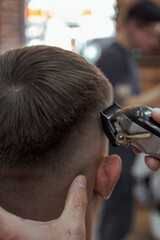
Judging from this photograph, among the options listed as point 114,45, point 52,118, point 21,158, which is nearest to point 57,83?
point 52,118

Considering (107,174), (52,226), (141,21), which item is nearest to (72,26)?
(141,21)

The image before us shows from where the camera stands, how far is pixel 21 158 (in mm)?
837

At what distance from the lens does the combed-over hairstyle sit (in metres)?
0.80

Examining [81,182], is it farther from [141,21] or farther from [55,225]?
[141,21]

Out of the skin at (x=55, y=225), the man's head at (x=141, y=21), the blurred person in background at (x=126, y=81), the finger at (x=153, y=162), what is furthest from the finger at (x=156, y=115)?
the man's head at (x=141, y=21)

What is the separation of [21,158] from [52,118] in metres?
0.11

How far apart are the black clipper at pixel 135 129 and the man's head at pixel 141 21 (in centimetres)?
197

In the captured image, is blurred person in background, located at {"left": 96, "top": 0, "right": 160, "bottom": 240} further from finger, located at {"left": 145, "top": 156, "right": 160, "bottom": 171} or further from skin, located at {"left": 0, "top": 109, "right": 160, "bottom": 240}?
skin, located at {"left": 0, "top": 109, "right": 160, "bottom": 240}

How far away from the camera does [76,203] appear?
2.65ft

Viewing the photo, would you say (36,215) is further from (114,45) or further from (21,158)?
(114,45)

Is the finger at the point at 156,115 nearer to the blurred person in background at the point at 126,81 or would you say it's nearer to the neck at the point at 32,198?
the neck at the point at 32,198

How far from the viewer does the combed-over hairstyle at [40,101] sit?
2.64 ft

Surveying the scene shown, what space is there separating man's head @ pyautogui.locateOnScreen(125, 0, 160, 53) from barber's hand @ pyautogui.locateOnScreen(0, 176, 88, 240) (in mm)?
2071

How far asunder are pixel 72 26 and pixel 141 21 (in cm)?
171
